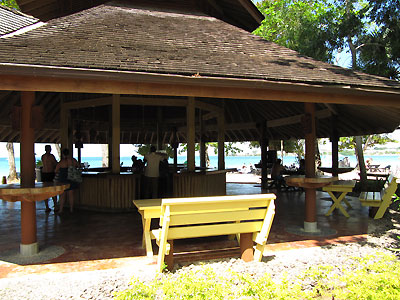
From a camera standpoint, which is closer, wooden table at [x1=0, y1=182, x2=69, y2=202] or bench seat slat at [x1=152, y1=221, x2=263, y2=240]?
bench seat slat at [x1=152, y1=221, x2=263, y2=240]

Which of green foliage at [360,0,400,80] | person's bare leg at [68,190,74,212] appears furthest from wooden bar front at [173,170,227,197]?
green foliage at [360,0,400,80]

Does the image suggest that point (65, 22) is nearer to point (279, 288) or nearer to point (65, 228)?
point (65, 228)

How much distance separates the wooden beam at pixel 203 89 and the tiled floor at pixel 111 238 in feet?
8.22

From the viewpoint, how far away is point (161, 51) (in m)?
5.97

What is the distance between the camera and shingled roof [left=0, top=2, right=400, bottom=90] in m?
4.91

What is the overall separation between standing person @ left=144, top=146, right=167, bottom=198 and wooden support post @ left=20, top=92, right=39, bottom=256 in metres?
3.58

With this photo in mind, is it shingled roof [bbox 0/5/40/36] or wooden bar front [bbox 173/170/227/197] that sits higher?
shingled roof [bbox 0/5/40/36]

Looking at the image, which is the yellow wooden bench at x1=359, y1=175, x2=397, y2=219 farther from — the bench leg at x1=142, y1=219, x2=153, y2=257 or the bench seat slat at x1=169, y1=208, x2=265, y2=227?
the bench leg at x1=142, y1=219, x2=153, y2=257

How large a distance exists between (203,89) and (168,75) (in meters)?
0.71

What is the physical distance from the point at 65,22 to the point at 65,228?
4.69 meters

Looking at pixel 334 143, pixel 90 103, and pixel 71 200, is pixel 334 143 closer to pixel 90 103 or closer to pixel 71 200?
pixel 90 103

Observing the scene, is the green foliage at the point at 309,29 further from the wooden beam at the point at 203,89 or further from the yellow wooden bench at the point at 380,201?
the wooden beam at the point at 203,89

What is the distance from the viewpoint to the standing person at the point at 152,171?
8547 millimetres

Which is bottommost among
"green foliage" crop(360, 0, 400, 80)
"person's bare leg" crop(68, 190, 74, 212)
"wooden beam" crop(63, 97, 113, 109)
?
"person's bare leg" crop(68, 190, 74, 212)
